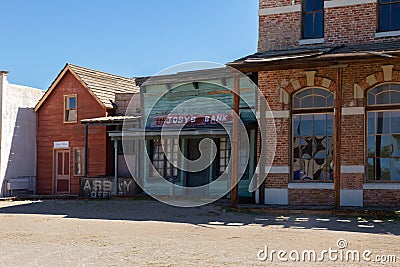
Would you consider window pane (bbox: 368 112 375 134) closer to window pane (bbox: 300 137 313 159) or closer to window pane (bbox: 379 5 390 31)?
window pane (bbox: 300 137 313 159)

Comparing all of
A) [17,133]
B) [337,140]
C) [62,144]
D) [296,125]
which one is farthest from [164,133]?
[17,133]

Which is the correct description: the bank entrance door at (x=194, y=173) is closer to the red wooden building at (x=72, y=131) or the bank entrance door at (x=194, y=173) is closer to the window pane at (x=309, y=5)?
the red wooden building at (x=72, y=131)

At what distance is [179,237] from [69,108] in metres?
15.4

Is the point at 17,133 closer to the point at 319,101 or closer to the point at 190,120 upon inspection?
the point at 190,120

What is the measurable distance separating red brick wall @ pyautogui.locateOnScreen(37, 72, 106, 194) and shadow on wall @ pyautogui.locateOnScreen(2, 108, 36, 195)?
0.34m

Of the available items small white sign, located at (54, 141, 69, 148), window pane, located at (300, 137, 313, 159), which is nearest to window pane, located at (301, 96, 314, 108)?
window pane, located at (300, 137, 313, 159)

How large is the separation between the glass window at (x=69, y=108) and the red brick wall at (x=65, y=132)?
19 cm

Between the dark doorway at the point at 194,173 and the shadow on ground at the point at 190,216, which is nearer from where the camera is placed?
the shadow on ground at the point at 190,216

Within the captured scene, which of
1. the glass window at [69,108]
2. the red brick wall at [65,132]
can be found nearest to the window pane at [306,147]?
the red brick wall at [65,132]

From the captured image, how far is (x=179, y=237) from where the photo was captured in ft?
38.0

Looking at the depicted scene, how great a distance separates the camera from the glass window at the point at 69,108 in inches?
1005

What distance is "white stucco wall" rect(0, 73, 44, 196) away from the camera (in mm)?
25328

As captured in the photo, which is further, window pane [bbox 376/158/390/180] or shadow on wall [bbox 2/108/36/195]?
shadow on wall [bbox 2/108/36/195]

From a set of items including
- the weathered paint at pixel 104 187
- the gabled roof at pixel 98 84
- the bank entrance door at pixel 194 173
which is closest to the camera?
the bank entrance door at pixel 194 173
